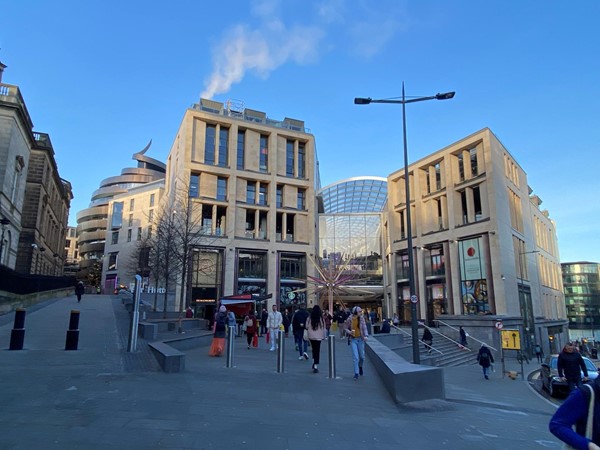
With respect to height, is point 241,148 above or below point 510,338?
above

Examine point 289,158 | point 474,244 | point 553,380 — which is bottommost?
point 553,380

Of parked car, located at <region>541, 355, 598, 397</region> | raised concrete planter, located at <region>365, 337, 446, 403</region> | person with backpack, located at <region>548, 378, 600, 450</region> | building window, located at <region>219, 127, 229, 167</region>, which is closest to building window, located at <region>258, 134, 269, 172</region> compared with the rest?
building window, located at <region>219, 127, 229, 167</region>

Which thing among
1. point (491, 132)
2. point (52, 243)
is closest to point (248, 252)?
point (491, 132)

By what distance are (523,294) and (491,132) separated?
51.4 ft

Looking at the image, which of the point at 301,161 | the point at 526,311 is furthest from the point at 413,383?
the point at 301,161

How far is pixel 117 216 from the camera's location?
72.8 metres

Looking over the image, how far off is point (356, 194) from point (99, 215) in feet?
186

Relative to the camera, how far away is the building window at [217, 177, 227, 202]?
45.7m

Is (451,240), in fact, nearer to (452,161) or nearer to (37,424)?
(452,161)

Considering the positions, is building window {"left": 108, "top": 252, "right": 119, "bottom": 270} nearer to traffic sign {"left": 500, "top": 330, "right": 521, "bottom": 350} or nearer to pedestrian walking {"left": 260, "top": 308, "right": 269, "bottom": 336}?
pedestrian walking {"left": 260, "top": 308, "right": 269, "bottom": 336}

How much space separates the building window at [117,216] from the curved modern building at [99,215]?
59.5 feet

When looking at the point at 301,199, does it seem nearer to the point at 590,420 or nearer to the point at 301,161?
the point at 301,161

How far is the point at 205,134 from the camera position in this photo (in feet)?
151

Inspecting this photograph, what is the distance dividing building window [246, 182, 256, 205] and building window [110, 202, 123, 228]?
35.0 meters
